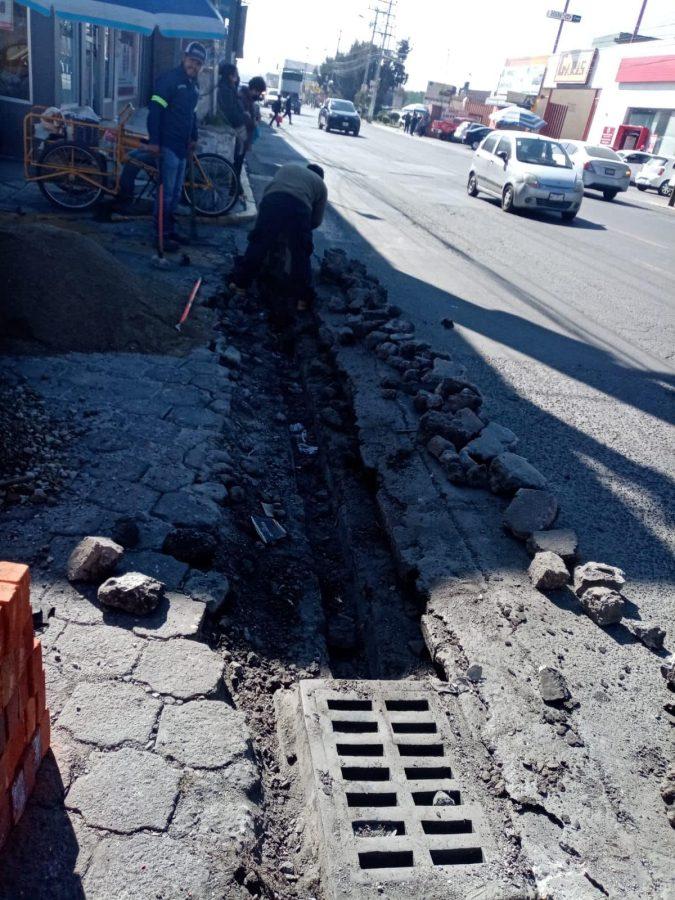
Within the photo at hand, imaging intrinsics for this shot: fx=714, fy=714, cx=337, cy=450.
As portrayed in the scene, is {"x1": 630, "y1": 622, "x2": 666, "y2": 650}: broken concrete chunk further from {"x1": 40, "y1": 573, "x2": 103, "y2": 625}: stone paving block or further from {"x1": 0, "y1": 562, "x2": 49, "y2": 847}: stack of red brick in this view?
{"x1": 0, "y1": 562, "x2": 49, "y2": 847}: stack of red brick

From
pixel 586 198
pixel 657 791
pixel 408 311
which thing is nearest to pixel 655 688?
pixel 657 791

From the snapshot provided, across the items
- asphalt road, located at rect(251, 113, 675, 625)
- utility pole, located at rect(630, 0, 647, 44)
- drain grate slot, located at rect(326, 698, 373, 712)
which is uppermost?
utility pole, located at rect(630, 0, 647, 44)

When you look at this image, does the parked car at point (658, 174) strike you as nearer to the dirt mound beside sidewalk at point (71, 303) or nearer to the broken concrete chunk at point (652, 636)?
the dirt mound beside sidewalk at point (71, 303)

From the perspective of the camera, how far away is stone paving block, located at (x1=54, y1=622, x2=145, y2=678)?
246 centimetres

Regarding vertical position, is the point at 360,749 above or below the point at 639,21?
below

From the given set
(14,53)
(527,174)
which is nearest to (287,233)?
(14,53)

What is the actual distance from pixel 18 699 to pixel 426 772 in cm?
131

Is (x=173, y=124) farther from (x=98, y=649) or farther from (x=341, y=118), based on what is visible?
(x=341, y=118)

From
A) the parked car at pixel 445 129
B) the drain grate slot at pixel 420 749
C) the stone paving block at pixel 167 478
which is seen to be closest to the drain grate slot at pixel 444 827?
the drain grate slot at pixel 420 749

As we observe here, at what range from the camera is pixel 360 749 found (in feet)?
7.89

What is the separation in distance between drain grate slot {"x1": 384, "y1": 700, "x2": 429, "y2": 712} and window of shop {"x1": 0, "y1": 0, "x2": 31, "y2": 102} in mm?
11198

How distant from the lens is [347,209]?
43.3 ft

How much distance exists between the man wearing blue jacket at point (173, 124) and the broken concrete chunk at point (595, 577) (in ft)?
20.3

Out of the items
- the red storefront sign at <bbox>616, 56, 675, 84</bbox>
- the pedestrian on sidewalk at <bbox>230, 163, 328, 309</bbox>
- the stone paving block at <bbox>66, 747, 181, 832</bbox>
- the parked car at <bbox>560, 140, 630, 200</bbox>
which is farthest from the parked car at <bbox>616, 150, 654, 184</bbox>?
the stone paving block at <bbox>66, 747, 181, 832</bbox>
